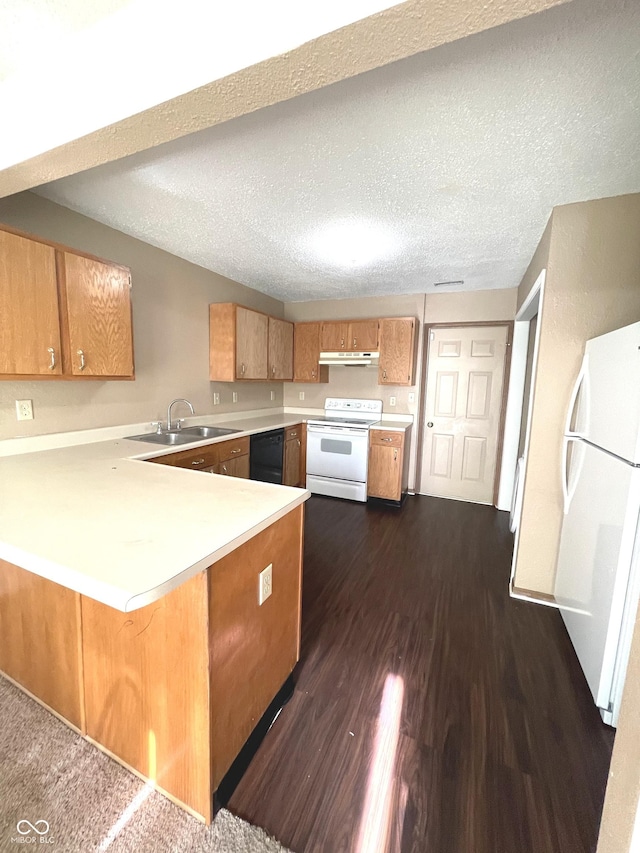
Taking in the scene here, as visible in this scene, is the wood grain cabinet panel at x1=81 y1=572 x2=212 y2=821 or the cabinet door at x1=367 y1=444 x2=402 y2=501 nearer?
the wood grain cabinet panel at x1=81 y1=572 x2=212 y2=821

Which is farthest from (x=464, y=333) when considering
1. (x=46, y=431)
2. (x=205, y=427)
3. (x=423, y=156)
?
(x=46, y=431)

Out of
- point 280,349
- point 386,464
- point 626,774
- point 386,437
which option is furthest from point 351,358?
point 626,774

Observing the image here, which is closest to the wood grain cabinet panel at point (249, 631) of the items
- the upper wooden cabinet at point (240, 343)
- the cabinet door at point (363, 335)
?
the upper wooden cabinet at point (240, 343)

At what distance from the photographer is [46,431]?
2143mm

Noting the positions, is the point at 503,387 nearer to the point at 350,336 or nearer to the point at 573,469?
the point at 350,336

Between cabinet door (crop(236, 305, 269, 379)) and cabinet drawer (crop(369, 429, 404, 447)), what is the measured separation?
4.64 ft

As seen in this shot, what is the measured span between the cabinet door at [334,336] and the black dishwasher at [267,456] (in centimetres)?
130

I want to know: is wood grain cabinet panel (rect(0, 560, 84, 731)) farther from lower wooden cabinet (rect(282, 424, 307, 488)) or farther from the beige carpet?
lower wooden cabinet (rect(282, 424, 307, 488))

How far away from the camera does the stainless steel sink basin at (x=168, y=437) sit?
2699 millimetres

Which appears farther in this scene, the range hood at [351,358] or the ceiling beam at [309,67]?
the range hood at [351,358]

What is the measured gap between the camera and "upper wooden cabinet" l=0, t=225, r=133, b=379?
1649 mm

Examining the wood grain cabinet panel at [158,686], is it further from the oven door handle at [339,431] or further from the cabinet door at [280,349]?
the cabinet door at [280,349]

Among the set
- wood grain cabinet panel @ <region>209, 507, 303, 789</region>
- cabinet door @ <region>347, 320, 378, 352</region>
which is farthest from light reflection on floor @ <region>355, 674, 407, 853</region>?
cabinet door @ <region>347, 320, 378, 352</region>

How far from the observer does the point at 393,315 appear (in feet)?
13.7
